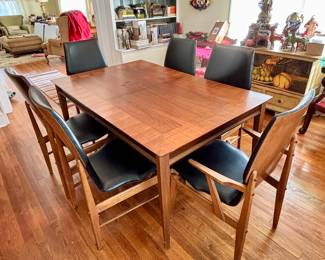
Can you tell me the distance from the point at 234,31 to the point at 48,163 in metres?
2.83

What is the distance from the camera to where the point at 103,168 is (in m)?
1.39

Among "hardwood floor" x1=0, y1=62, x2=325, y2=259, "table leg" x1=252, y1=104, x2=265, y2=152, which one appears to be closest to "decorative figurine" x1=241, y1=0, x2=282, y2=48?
"hardwood floor" x1=0, y1=62, x2=325, y2=259

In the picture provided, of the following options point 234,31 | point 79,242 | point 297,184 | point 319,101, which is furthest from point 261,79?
point 79,242

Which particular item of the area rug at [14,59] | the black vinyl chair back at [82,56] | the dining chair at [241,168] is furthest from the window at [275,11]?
the area rug at [14,59]

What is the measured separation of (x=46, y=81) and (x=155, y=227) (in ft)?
12.6

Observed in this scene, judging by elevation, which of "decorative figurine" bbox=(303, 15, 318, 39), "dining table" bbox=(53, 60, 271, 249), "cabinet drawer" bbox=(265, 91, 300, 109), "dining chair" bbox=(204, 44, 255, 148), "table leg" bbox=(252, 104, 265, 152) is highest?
"decorative figurine" bbox=(303, 15, 318, 39)

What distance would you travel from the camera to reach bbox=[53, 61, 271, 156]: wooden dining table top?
119 centimetres

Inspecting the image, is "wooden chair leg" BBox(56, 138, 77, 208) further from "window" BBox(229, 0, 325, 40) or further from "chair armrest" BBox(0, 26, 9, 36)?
"chair armrest" BBox(0, 26, 9, 36)

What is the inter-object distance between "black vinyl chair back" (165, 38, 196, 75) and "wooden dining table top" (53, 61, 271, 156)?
0.24 meters

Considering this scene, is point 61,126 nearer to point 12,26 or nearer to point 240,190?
point 240,190

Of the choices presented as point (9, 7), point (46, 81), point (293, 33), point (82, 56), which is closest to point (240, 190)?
point (82, 56)

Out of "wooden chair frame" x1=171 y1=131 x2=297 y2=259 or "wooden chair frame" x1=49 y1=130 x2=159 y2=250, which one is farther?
"wooden chair frame" x1=49 y1=130 x2=159 y2=250

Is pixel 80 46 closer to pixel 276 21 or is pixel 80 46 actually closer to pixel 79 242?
pixel 79 242

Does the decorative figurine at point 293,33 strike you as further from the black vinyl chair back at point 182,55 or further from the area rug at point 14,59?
the area rug at point 14,59
